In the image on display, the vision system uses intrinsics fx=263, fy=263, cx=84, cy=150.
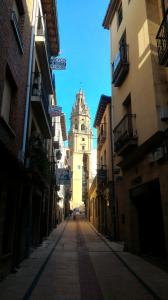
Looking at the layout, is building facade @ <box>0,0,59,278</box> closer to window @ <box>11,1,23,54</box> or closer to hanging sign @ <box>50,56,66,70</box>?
window @ <box>11,1,23,54</box>

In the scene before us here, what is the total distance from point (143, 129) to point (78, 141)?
83158mm

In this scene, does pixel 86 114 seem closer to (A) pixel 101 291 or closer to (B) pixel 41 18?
(B) pixel 41 18

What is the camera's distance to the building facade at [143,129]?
9.26 meters

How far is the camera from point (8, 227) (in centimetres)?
799

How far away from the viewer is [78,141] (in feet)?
307

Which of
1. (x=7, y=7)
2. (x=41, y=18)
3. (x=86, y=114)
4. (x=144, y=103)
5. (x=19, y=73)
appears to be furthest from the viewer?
(x=86, y=114)

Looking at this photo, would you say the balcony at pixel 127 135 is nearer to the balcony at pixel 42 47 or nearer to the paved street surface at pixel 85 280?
the paved street surface at pixel 85 280

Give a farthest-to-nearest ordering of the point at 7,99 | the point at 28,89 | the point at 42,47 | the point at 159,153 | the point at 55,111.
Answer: the point at 55,111 < the point at 42,47 < the point at 28,89 < the point at 159,153 < the point at 7,99

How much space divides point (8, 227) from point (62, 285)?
8.17ft

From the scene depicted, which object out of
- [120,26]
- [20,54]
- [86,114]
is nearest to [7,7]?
[20,54]

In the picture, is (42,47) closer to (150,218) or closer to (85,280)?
(150,218)

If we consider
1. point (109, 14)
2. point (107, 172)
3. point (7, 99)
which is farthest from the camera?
point (107, 172)

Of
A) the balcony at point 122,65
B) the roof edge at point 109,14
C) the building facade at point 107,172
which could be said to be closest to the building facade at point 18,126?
the balcony at point 122,65

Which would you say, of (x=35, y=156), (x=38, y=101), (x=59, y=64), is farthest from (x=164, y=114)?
(x=59, y=64)
